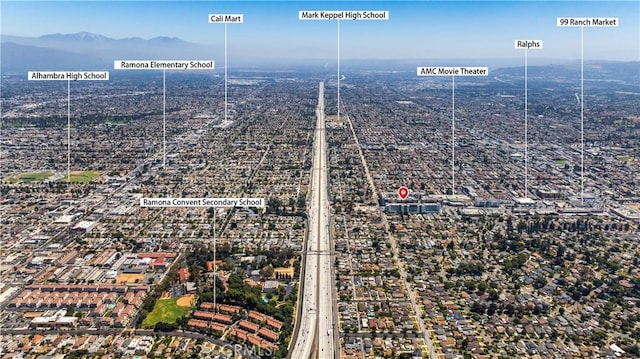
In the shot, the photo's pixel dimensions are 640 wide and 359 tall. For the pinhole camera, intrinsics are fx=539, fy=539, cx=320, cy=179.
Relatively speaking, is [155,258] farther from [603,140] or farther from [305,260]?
[603,140]

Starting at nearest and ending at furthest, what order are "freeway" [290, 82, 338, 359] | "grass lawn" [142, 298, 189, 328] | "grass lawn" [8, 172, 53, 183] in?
"freeway" [290, 82, 338, 359]
"grass lawn" [142, 298, 189, 328]
"grass lawn" [8, 172, 53, 183]

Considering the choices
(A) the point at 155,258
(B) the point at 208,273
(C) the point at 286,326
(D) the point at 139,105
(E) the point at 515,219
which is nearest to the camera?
(C) the point at 286,326

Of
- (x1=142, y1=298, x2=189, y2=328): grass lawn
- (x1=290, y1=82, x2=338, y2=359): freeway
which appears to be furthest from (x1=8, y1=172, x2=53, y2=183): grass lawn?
(x1=142, y1=298, x2=189, y2=328): grass lawn

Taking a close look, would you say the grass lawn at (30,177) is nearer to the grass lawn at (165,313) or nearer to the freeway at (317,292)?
the freeway at (317,292)

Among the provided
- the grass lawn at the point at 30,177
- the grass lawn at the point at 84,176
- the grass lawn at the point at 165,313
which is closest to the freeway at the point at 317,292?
the grass lawn at the point at 165,313

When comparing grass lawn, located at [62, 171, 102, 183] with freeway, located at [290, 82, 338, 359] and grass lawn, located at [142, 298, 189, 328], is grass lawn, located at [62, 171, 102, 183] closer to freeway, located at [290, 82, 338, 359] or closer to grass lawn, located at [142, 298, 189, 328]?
freeway, located at [290, 82, 338, 359]

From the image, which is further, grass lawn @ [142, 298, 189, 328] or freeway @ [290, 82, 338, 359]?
grass lawn @ [142, 298, 189, 328]

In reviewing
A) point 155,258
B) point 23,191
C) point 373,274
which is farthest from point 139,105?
point 373,274
